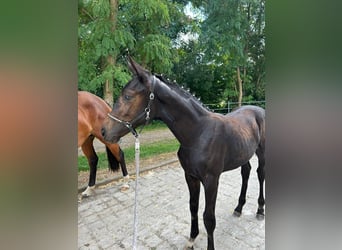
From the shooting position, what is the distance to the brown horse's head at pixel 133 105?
37.9 inches

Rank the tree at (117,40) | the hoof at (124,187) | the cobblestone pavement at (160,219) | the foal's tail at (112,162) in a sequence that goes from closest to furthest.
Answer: the cobblestone pavement at (160,219) < the tree at (117,40) < the hoof at (124,187) < the foal's tail at (112,162)

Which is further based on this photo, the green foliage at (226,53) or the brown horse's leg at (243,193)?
the brown horse's leg at (243,193)

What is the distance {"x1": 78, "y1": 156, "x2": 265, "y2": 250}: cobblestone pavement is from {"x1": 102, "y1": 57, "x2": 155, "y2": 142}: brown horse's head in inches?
27.8

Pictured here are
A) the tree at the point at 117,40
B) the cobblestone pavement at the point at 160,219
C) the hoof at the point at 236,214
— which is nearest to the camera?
the cobblestone pavement at the point at 160,219

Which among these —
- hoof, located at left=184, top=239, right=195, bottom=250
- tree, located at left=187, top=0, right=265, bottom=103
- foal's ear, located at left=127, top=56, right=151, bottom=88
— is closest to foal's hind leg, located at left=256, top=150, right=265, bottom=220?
tree, located at left=187, top=0, right=265, bottom=103

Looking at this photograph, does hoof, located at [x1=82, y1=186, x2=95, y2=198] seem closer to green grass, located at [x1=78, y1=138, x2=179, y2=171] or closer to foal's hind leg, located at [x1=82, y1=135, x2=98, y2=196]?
foal's hind leg, located at [x1=82, y1=135, x2=98, y2=196]

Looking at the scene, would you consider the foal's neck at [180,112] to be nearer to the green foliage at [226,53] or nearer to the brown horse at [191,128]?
the brown horse at [191,128]

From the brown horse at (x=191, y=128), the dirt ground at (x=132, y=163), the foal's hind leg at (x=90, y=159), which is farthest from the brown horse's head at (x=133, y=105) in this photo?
the foal's hind leg at (x=90, y=159)

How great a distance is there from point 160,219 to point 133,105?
3.04 feet

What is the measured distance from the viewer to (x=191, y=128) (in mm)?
1091
